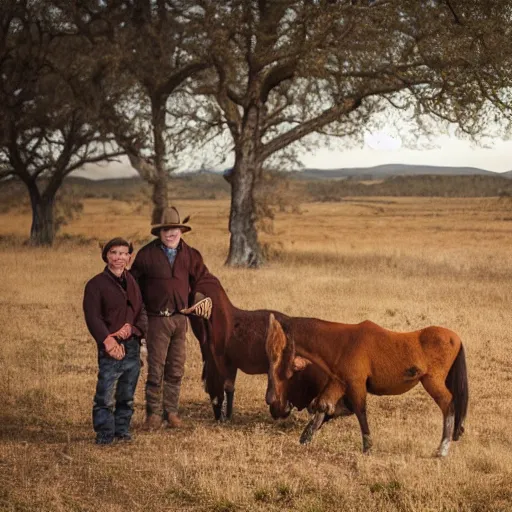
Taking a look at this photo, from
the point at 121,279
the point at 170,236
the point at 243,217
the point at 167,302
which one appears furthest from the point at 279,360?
the point at 243,217

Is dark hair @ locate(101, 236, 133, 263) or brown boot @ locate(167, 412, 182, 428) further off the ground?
dark hair @ locate(101, 236, 133, 263)

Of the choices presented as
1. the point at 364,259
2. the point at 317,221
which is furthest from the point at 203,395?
the point at 317,221

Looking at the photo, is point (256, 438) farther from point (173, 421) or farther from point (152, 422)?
point (152, 422)

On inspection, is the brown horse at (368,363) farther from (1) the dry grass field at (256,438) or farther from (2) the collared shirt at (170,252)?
(2) the collared shirt at (170,252)

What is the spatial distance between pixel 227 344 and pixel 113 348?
1172mm

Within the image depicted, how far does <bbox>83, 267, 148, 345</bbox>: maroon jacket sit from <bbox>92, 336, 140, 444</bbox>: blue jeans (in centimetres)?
17

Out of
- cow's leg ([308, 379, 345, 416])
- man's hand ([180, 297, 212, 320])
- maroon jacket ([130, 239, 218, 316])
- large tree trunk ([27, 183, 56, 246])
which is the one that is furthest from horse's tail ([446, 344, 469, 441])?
large tree trunk ([27, 183, 56, 246])

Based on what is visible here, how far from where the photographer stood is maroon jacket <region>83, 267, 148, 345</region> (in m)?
7.33

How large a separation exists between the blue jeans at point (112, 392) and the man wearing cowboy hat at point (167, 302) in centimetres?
39

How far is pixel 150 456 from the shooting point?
23.2 ft

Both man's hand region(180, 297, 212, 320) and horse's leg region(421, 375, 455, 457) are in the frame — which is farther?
man's hand region(180, 297, 212, 320)

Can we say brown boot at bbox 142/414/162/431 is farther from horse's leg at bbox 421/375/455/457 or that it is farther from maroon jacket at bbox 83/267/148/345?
horse's leg at bbox 421/375/455/457

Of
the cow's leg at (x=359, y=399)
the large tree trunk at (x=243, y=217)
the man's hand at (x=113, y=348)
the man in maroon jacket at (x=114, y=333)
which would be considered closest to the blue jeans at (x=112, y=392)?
the man in maroon jacket at (x=114, y=333)

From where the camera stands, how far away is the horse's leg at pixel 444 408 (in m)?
6.93
